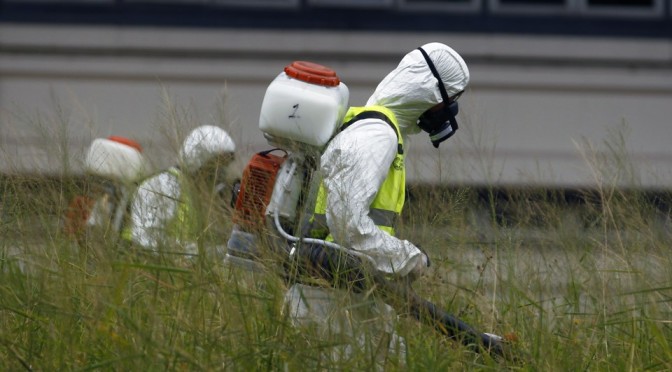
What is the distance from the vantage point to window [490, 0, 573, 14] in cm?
1170

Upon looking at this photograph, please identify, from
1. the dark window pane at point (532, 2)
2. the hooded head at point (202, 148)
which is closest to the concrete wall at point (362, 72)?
the dark window pane at point (532, 2)

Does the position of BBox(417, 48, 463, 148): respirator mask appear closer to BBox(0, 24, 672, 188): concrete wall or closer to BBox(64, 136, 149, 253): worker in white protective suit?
BBox(64, 136, 149, 253): worker in white protective suit

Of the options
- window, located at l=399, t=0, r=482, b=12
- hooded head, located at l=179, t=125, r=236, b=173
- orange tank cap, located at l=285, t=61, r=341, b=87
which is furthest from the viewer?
window, located at l=399, t=0, r=482, b=12

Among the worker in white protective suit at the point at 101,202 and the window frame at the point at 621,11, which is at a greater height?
the worker in white protective suit at the point at 101,202

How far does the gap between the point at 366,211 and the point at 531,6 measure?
25.5 feet

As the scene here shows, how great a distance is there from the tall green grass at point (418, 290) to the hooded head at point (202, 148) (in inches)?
8.2

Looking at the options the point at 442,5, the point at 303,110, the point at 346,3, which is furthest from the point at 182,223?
the point at 442,5

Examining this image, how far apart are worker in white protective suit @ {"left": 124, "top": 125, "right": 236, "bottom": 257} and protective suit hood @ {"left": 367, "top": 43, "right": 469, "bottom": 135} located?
70 cm

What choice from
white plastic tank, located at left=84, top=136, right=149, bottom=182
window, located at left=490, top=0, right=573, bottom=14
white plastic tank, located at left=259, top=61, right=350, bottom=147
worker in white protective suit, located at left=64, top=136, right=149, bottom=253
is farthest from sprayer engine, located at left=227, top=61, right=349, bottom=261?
window, located at left=490, top=0, right=573, bottom=14

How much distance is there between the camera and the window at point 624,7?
1178 cm

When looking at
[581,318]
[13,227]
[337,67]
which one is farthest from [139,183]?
[337,67]

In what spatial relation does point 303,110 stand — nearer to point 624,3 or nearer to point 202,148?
point 202,148

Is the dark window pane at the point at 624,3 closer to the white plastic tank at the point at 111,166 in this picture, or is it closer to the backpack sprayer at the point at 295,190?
the white plastic tank at the point at 111,166

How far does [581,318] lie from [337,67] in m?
6.74
